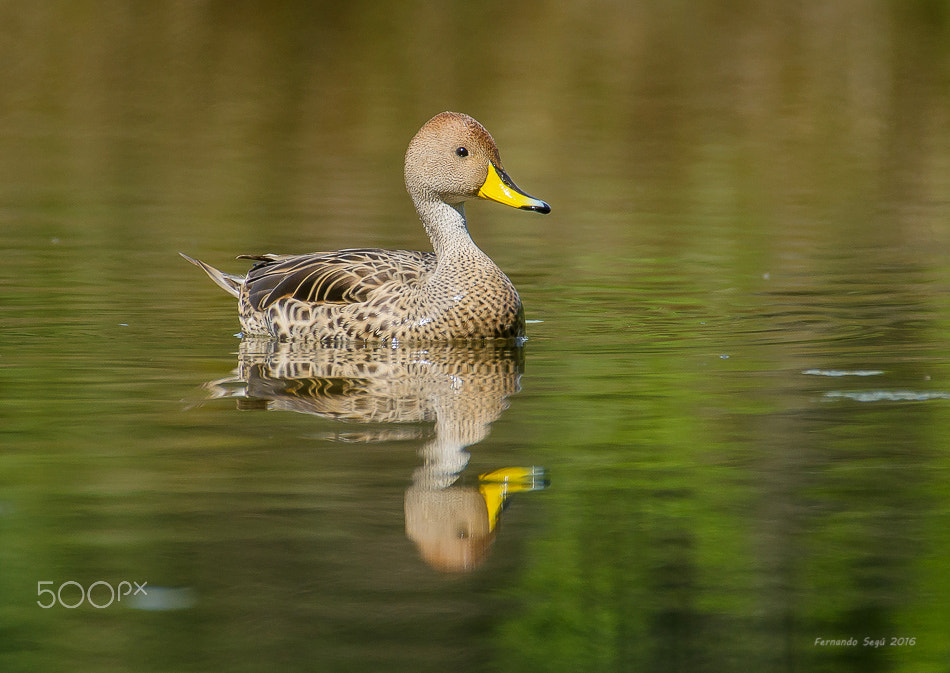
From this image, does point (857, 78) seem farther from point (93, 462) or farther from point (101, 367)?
point (93, 462)

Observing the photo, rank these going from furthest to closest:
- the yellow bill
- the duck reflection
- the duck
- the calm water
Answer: the yellow bill
the duck
the duck reflection
the calm water

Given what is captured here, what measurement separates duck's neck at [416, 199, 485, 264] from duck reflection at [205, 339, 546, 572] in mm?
723

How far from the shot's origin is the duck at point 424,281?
9.59 meters

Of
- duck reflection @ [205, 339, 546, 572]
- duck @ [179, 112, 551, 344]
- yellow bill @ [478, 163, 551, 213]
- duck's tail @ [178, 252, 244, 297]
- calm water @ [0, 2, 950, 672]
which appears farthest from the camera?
duck's tail @ [178, 252, 244, 297]

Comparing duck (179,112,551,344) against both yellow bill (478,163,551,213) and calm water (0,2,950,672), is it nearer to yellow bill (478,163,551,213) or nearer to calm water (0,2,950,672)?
yellow bill (478,163,551,213)

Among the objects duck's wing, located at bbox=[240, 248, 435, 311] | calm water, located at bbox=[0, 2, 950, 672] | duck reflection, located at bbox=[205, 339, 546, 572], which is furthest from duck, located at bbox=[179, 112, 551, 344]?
calm water, located at bbox=[0, 2, 950, 672]

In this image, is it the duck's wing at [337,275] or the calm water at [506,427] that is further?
the duck's wing at [337,275]

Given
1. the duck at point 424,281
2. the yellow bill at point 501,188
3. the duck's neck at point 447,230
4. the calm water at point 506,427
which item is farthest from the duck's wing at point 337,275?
the yellow bill at point 501,188

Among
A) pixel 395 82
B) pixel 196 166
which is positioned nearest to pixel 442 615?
pixel 196 166

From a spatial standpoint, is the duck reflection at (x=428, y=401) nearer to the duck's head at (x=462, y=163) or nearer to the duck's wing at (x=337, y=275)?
the duck's wing at (x=337, y=275)

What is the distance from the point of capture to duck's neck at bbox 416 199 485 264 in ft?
33.0

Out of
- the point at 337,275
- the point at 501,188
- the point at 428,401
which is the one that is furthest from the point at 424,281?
the point at 428,401

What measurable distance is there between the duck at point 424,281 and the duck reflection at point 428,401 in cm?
11

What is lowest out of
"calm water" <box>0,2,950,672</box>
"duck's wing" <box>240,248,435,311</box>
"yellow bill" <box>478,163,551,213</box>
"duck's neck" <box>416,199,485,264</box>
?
"calm water" <box>0,2,950,672</box>
